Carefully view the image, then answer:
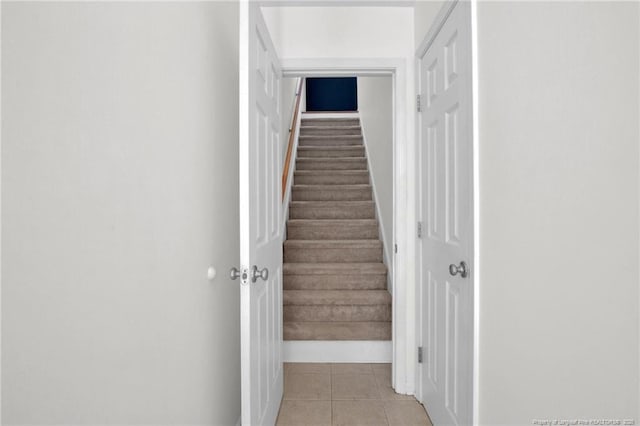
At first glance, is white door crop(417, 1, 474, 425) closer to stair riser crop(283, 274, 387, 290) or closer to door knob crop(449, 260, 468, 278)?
door knob crop(449, 260, 468, 278)

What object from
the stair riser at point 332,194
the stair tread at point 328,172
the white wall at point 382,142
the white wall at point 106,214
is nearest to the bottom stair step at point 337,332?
the white wall at point 382,142

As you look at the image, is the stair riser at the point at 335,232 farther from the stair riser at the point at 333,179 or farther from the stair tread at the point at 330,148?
the stair tread at the point at 330,148

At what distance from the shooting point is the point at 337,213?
430 cm

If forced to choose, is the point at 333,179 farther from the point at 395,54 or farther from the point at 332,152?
the point at 395,54

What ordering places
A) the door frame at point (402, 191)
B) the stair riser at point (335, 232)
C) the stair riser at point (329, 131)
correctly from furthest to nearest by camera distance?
the stair riser at point (329, 131), the stair riser at point (335, 232), the door frame at point (402, 191)

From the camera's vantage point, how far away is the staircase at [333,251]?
311 centimetres

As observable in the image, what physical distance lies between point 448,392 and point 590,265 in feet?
3.74

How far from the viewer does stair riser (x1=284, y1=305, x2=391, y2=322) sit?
10.2ft

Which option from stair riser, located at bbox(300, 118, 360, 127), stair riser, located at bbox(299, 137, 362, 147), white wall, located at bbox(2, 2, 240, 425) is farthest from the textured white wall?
stair riser, located at bbox(300, 118, 360, 127)

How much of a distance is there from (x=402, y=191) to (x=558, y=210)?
54.5 inches

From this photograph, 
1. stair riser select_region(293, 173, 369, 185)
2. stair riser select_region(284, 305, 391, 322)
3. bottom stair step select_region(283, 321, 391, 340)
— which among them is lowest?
bottom stair step select_region(283, 321, 391, 340)

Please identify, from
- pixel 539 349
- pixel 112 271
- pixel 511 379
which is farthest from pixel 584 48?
pixel 112 271

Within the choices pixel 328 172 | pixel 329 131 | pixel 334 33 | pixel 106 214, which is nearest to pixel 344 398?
pixel 106 214

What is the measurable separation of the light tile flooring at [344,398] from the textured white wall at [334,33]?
2185 mm
